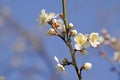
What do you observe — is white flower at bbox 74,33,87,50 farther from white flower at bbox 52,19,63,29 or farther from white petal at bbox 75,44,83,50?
white flower at bbox 52,19,63,29

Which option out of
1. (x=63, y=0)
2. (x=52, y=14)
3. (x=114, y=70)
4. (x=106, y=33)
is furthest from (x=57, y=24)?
(x=106, y=33)

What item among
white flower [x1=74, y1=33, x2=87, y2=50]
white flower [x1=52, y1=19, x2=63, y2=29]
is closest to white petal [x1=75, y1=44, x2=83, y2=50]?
white flower [x1=74, y1=33, x2=87, y2=50]

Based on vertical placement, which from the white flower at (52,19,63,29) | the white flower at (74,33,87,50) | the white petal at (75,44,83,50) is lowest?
the white petal at (75,44,83,50)

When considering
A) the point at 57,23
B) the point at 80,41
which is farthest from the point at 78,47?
the point at 57,23

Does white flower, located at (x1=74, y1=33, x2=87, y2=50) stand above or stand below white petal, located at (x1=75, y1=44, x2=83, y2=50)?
above

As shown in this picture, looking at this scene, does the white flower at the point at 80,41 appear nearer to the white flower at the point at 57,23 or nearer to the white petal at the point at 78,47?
the white petal at the point at 78,47

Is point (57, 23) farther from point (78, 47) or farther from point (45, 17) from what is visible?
point (78, 47)

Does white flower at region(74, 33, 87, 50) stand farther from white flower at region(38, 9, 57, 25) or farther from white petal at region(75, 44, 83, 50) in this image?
white flower at region(38, 9, 57, 25)

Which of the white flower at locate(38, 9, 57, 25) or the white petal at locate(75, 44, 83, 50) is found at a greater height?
the white flower at locate(38, 9, 57, 25)
